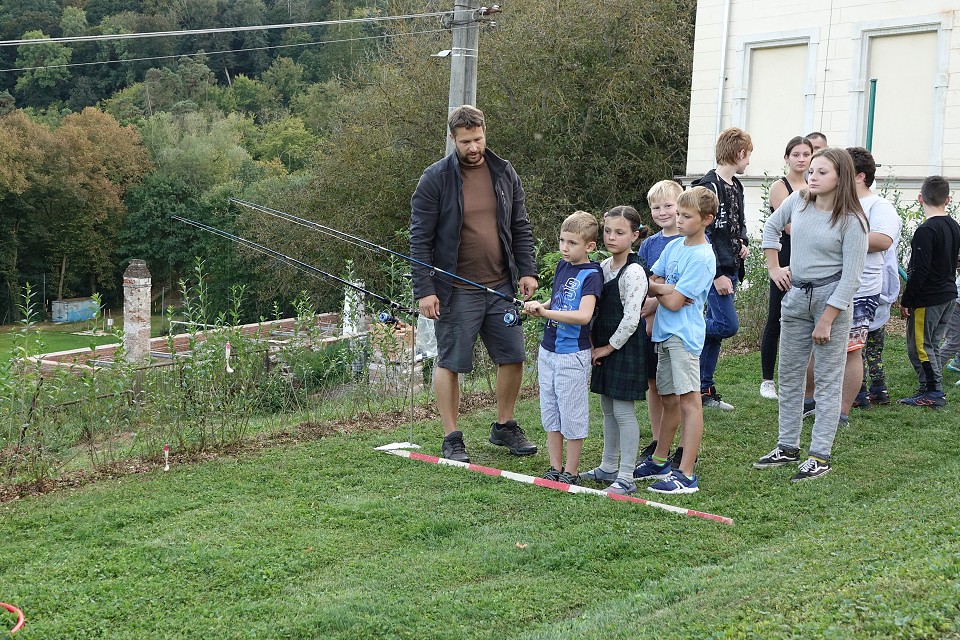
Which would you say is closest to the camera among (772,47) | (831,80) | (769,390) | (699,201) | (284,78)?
(699,201)

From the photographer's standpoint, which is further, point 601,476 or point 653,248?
point 653,248

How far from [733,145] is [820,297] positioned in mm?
1323

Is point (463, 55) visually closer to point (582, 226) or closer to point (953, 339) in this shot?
point (953, 339)

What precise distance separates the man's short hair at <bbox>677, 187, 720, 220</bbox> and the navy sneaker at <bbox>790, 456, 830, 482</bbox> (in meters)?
1.45

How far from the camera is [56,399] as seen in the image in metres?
5.78

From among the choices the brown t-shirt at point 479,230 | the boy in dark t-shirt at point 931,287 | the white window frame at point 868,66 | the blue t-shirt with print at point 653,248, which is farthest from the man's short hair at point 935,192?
the white window frame at point 868,66

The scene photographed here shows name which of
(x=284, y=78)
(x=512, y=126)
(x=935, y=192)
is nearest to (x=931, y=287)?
(x=935, y=192)

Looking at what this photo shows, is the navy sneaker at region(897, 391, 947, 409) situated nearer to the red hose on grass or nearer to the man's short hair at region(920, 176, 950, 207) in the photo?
the man's short hair at region(920, 176, 950, 207)

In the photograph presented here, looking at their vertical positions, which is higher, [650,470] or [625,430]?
[625,430]

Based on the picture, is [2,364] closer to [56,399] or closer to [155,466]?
[56,399]

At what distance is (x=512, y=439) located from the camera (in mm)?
5992

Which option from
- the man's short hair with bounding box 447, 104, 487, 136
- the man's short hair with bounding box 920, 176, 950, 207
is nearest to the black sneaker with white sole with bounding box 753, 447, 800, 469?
the man's short hair with bounding box 920, 176, 950, 207

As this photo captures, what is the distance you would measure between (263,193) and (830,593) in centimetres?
4326

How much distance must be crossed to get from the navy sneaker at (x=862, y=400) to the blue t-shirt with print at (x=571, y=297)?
2.78 metres
